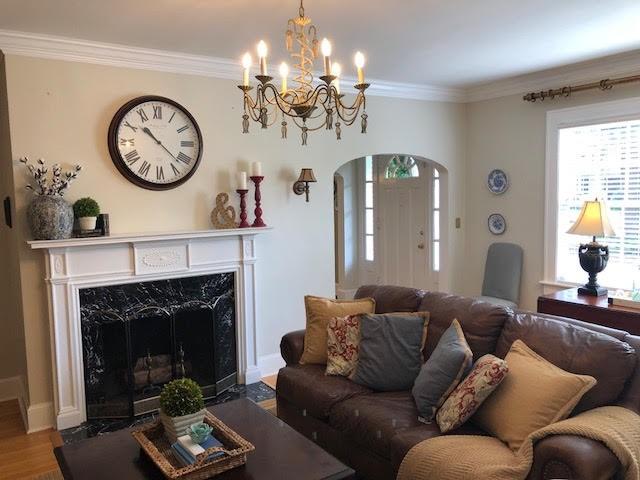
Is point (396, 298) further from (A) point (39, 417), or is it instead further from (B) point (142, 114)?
(A) point (39, 417)

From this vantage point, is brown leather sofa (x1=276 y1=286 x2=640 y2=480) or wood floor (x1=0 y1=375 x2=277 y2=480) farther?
wood floor (x1=0 y1=375 x2=277 y2=480)

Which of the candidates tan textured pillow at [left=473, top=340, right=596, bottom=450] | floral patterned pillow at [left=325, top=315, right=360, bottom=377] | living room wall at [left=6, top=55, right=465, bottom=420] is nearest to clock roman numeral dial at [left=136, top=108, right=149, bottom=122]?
living room wall at [left=6, top=55, right=465, bottom=420]

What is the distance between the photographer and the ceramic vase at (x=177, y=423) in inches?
83.9

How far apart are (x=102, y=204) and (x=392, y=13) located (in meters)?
2.26

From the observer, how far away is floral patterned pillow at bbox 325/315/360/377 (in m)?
3.05

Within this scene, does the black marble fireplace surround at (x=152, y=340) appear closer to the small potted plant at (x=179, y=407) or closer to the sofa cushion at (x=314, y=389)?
the sofa cushion at (x=314, y=389)

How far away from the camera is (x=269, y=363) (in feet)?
14.4

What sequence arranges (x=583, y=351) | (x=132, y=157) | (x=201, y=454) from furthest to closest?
(x=132, y=157) < (x=583, y=351) < (x=201, y=454)

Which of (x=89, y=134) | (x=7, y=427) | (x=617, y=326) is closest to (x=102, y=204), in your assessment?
(x=89, y=134)

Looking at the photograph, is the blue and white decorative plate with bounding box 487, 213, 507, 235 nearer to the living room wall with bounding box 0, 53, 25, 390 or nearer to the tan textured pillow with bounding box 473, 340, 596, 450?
the tan textured pillow with bounding box 473, 340, 596, 450

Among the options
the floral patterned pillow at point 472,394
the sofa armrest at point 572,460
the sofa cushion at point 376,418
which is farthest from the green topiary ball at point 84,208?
the sofa armrest at point 572,460

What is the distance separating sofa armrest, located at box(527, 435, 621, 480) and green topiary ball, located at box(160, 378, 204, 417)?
1.33m

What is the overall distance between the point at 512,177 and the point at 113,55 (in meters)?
3.66

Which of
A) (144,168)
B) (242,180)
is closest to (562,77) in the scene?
(242,180)
